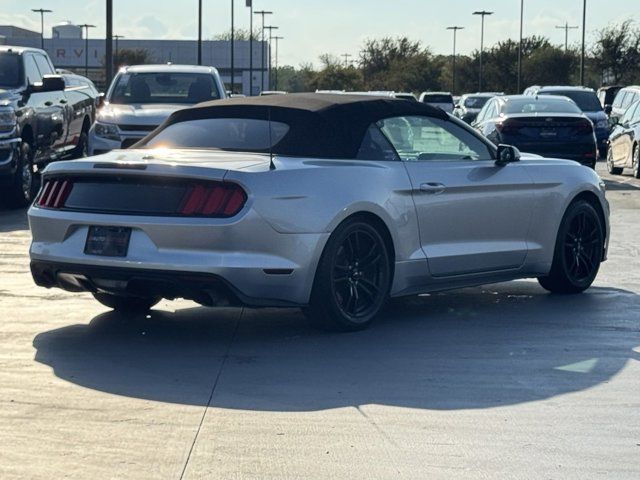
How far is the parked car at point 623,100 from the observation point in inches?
1117

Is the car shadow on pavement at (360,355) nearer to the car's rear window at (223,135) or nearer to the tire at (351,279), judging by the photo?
the tire at (351,279)

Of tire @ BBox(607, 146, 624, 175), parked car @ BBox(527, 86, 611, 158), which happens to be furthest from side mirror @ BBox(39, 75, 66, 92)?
parked car @ BBox(527, 86, 611, 158)

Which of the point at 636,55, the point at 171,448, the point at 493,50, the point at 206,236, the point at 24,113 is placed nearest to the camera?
the point at 171,448

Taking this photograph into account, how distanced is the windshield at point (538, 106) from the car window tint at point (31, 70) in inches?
338

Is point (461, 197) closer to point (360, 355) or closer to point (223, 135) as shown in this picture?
point (223, 135)

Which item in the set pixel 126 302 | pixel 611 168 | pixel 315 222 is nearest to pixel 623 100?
pixel 611 168

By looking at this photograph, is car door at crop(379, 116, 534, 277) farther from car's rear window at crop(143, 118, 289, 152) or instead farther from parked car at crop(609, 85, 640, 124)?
parked car at crop(609, 85, 640, 124)

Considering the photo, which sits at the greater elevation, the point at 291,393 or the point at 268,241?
the point at 268,241

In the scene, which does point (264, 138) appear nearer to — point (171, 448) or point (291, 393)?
point (291, 393)

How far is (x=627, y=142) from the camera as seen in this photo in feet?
79.7

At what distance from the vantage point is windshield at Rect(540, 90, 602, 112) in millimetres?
33156

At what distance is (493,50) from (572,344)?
9377 centimetres

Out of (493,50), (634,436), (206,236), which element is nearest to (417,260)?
(206,236)

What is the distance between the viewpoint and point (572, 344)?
8234mm
